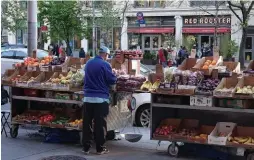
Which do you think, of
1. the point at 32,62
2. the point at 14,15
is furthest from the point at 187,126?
the point at 14,15

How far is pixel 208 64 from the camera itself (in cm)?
771

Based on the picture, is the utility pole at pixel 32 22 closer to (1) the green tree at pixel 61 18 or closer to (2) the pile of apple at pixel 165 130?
(2) the pile of apple at pixel 165 130

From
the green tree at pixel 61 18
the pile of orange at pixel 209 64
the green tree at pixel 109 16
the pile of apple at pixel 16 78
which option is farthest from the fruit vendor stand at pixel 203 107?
the green tree at pixel 109 16

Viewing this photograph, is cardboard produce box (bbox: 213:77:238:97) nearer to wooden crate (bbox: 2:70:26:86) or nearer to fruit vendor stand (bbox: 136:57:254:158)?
fruit vendor stand (bbox: 136:57:254:158)

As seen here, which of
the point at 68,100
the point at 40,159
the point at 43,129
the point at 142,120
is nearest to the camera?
the point at 40,159

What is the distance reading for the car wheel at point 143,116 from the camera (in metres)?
10.3

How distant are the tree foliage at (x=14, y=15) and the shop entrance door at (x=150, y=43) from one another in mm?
11771

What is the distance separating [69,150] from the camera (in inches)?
311

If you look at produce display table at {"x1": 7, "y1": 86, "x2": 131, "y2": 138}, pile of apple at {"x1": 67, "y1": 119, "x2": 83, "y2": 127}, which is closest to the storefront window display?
produce display table at {"x1": 7, "y1": 86, "x2": 131, "y2": 138}

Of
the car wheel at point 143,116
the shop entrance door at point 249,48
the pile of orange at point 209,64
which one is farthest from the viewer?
the shop entrance door at point 249,48

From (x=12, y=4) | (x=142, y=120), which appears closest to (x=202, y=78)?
(x=142, y=120)

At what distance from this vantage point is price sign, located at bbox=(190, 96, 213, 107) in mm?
7020

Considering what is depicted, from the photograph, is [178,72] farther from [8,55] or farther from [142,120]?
[8,55]

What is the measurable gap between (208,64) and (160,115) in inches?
46.4
